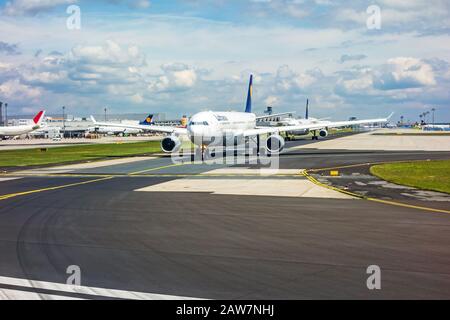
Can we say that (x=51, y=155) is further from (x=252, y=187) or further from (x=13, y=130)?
(x=13, y=130)

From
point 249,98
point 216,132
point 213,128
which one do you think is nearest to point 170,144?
point 216,132

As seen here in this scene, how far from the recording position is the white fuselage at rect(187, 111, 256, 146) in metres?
47.8

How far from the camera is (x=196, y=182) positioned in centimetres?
3117

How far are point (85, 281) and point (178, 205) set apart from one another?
11292 millimetres

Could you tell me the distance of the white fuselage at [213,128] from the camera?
157 ft

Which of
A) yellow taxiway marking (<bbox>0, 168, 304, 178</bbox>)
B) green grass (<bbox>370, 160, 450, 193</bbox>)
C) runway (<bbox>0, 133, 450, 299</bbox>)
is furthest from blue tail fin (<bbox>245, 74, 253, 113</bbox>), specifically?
runway (<bbox>0, 133, 450, 299</bbox>)

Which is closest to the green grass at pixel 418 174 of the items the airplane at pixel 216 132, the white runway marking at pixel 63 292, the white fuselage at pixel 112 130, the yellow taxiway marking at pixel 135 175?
the yellow taxiway marking at pixel 135 175

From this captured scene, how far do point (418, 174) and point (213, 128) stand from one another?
2148 cm

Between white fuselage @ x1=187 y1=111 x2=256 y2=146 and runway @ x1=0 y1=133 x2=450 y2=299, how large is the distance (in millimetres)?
21132

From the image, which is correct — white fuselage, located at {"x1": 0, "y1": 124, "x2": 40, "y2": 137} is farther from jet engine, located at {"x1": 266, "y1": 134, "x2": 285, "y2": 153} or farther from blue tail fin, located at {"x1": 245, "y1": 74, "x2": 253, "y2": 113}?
jet engine, located at {"x1": 266, "y1": 134, "x2": 285, "y2": 153}

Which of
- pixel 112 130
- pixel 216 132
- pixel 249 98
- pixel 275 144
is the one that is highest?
pixel 249 98

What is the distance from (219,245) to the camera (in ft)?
47.6
